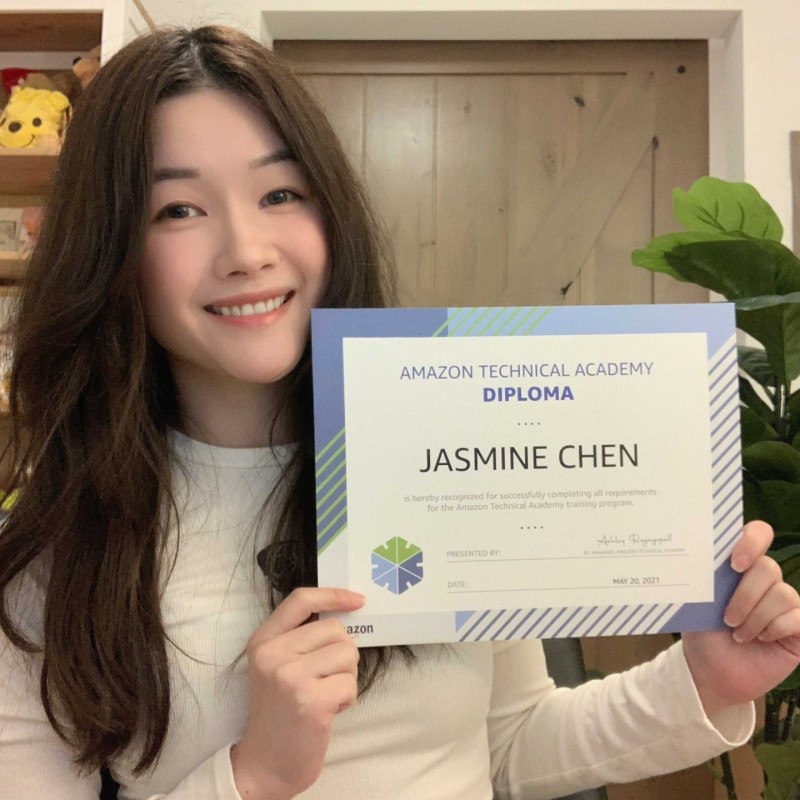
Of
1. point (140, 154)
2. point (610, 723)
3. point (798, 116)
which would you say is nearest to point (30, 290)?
point (140, 154)

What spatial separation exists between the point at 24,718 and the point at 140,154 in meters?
0.55

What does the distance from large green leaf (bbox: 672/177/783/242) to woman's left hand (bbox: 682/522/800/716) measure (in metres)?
0.54

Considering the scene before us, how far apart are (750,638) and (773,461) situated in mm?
393

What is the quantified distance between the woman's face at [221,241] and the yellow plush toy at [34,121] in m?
0.98

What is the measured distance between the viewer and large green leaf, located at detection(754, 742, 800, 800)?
97 centimetres

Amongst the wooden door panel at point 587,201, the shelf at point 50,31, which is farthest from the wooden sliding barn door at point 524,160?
the shelf at point 50,31

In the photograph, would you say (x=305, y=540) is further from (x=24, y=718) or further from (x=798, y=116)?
(x=798, y=116)

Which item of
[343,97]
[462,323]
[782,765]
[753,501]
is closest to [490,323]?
[462,323]

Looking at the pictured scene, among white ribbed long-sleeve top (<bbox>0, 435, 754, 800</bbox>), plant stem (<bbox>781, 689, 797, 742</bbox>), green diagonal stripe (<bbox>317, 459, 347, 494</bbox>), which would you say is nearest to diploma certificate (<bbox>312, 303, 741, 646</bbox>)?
green diagonal stripe (<bbox>317, 459, 347, 494</bbox>)

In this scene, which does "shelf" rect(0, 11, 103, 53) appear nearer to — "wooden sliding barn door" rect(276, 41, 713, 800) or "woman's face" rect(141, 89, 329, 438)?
"wooden sliding barn door" rect(276, 41, 713, 800)

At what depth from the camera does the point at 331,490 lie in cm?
66

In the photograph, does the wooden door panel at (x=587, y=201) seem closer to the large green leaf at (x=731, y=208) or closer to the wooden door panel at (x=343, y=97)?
the wooden door panel at (x=343, y=97)

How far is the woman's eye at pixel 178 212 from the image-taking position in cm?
71

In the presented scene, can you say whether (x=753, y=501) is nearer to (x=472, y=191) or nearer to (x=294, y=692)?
(x=294, y=692)
